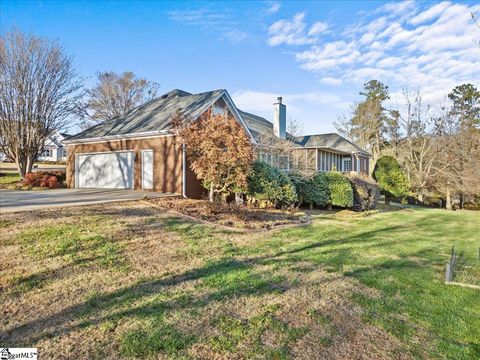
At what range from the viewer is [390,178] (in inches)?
882

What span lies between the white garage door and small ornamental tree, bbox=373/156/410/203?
1611cm

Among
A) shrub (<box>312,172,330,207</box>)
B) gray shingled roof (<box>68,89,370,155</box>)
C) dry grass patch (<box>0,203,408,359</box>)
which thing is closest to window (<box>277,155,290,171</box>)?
gray shingled roof (<box>68,89,370,155</box>)

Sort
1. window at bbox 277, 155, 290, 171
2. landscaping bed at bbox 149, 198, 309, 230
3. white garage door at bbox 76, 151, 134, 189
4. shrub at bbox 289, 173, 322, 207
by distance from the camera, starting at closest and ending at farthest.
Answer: landscaping bed at bbox 149, 198, 309, 230, shrub at bbox 289, 173, 322, 207, white garage door at bbox 76, 151, 134, 189, window at bbox 277, 155, 290, 171

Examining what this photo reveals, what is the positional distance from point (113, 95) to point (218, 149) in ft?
107

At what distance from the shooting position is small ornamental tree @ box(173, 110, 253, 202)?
35.5 feet

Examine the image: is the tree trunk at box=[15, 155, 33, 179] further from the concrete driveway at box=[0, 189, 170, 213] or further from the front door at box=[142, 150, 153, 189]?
the front door at box=[142, 150, 153, 189]

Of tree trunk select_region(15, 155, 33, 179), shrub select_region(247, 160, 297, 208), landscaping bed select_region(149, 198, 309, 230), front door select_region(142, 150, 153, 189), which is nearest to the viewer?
landscaping bed select_region(149, 198, 309, 230)

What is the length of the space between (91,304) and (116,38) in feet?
51.8

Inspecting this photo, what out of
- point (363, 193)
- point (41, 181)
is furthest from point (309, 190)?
point (41, 181)

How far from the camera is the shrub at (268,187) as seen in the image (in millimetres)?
13398

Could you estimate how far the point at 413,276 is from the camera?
6.20 m

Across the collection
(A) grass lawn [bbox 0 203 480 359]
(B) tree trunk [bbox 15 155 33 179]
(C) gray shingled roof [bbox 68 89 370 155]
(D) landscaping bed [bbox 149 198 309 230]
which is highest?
(C) gray shingled roof [bbox 68 89 370 155]

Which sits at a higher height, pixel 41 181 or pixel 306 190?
pixel 41 181

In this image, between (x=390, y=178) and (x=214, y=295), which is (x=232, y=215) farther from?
(x=390, y=178)
